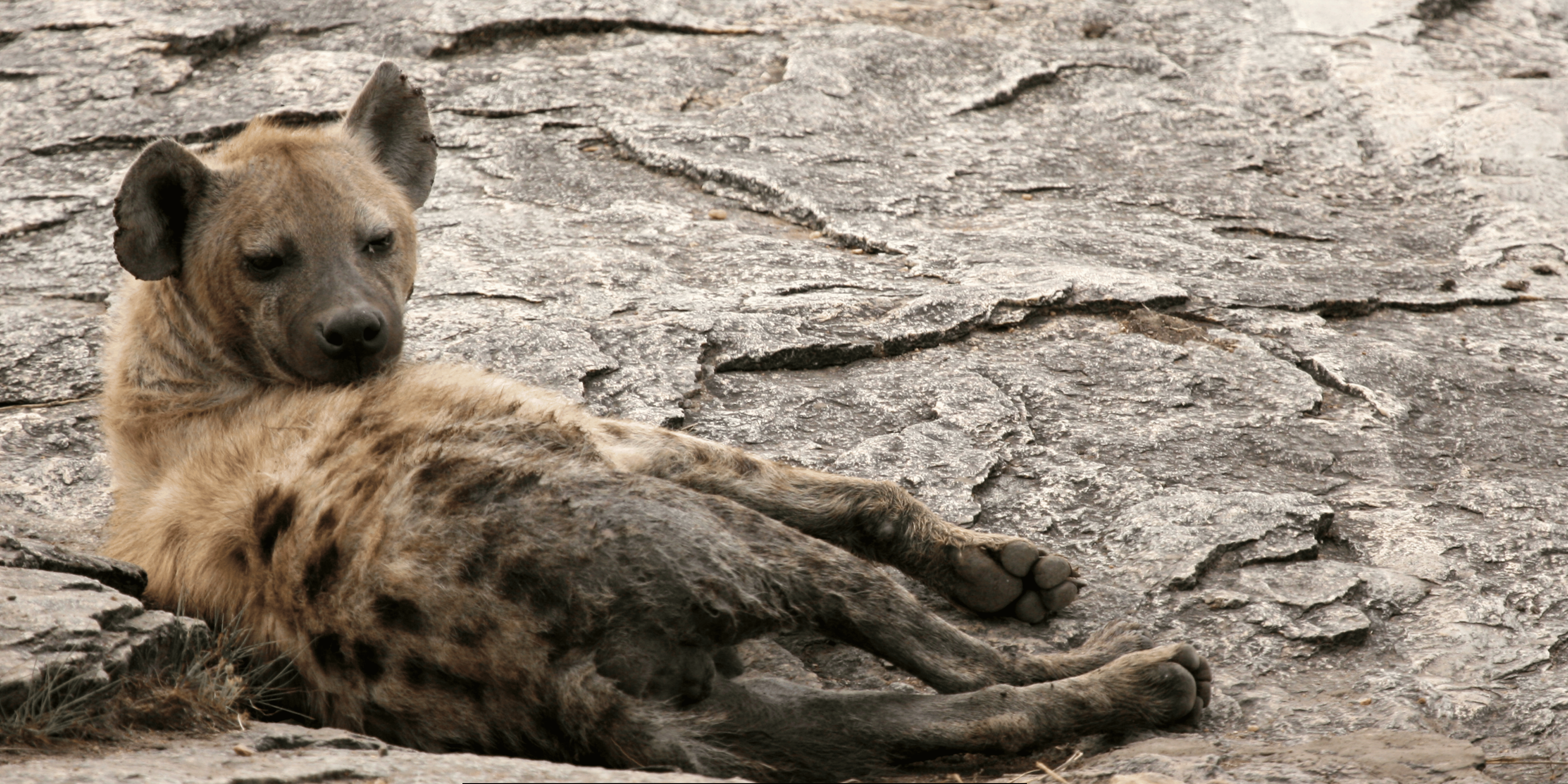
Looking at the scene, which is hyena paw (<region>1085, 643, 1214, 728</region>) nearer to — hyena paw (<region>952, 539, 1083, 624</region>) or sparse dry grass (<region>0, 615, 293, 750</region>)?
hyena paw (<region>952, 539, 1083, 624</region>)

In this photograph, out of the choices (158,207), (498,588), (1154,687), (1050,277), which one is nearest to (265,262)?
(158,207)

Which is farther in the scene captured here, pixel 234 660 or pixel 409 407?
pixel 409 407

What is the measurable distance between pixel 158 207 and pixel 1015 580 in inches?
71.0

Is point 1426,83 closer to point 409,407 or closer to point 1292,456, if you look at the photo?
point 1292,456

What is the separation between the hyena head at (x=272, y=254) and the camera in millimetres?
2531

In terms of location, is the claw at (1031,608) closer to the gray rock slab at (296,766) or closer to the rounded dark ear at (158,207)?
the gray rock slab at (296,766)

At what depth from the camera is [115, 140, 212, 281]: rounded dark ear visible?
2527 millimetres

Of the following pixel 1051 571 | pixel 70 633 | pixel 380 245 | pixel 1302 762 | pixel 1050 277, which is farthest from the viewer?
pixel 1050 277

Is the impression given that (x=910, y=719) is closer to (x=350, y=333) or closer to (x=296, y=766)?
(x=296, y=766)

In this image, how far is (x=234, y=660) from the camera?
6.59ft

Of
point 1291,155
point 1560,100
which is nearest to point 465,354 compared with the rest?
point 1291,155

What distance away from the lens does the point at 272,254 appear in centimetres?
258

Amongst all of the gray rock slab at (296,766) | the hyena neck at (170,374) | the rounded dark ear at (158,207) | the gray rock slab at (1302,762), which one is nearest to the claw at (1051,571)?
the gray rock slab at (1302,762)

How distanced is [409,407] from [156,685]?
621 millimetres
